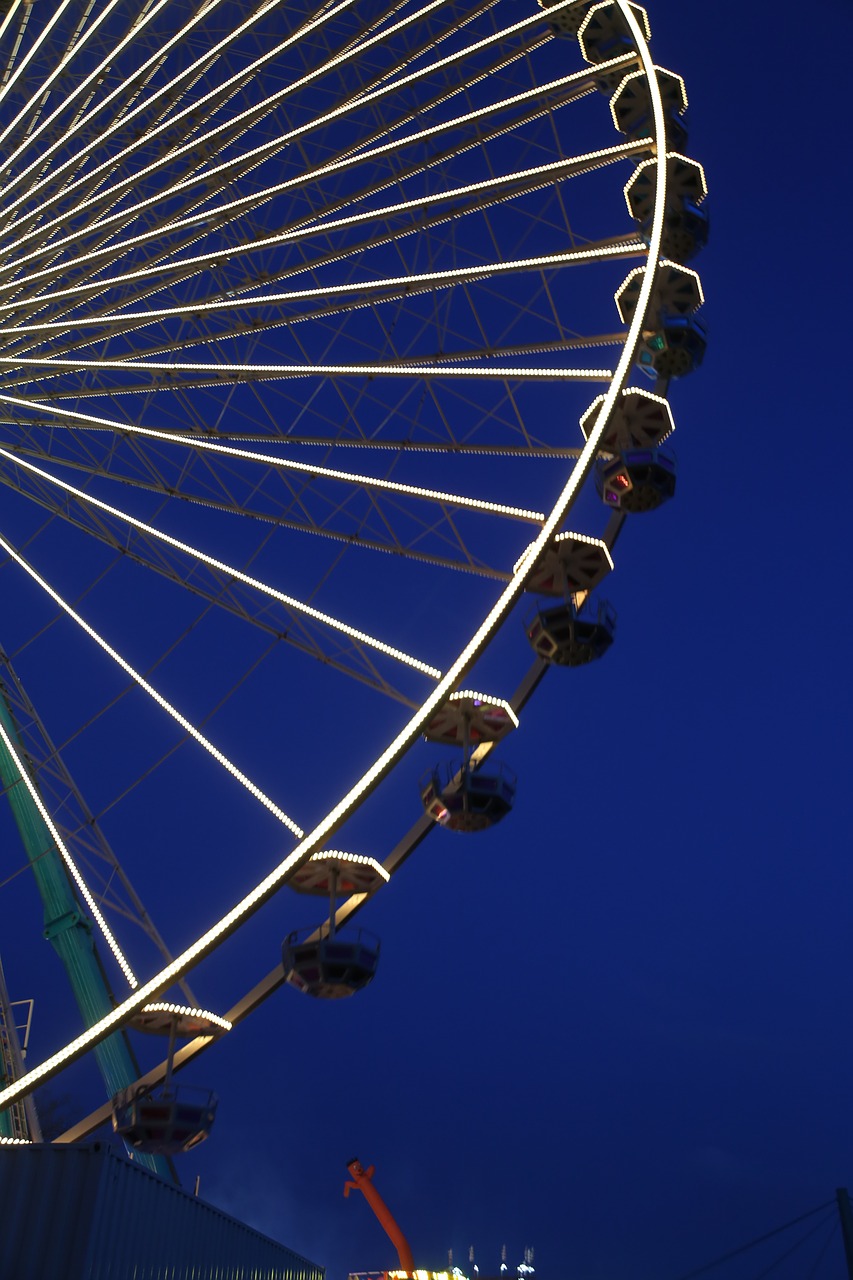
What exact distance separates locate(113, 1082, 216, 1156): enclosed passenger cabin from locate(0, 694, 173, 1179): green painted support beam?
4.71 m

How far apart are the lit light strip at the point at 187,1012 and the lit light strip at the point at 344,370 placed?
695 centimetres

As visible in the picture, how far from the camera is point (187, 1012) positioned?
36.9 ft

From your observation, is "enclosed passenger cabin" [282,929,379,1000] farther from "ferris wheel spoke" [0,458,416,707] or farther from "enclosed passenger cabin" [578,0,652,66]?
"enclosed passenger cabin" [578,0,652,66]

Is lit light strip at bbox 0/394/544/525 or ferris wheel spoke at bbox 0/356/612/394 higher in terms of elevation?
ferris wheel spoke at bbox 0/356/612/394

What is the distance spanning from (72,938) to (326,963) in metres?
7.26

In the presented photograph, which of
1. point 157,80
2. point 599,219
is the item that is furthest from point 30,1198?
point 599,219

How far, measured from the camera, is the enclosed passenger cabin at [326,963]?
12.3 meters

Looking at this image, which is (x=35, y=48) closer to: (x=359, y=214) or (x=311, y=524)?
(x=359, y=214)

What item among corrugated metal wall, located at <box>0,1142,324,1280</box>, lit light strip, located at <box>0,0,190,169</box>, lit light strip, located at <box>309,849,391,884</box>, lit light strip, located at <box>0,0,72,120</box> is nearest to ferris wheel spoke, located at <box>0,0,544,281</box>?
lit light strip, located at <box>0,0,190,169</box>

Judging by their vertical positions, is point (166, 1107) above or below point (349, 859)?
below

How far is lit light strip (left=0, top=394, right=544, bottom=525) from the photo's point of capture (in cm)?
1255

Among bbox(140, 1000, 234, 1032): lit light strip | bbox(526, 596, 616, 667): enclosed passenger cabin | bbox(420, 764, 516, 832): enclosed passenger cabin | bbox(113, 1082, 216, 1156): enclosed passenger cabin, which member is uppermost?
bbox(526, 596, 616, 667): enclosed passenger cabin

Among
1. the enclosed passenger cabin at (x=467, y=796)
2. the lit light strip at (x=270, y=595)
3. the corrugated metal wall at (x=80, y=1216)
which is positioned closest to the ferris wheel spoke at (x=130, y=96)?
the lit light strip at (x=270, y=595)

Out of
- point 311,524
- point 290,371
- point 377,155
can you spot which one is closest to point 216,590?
point 311,524
